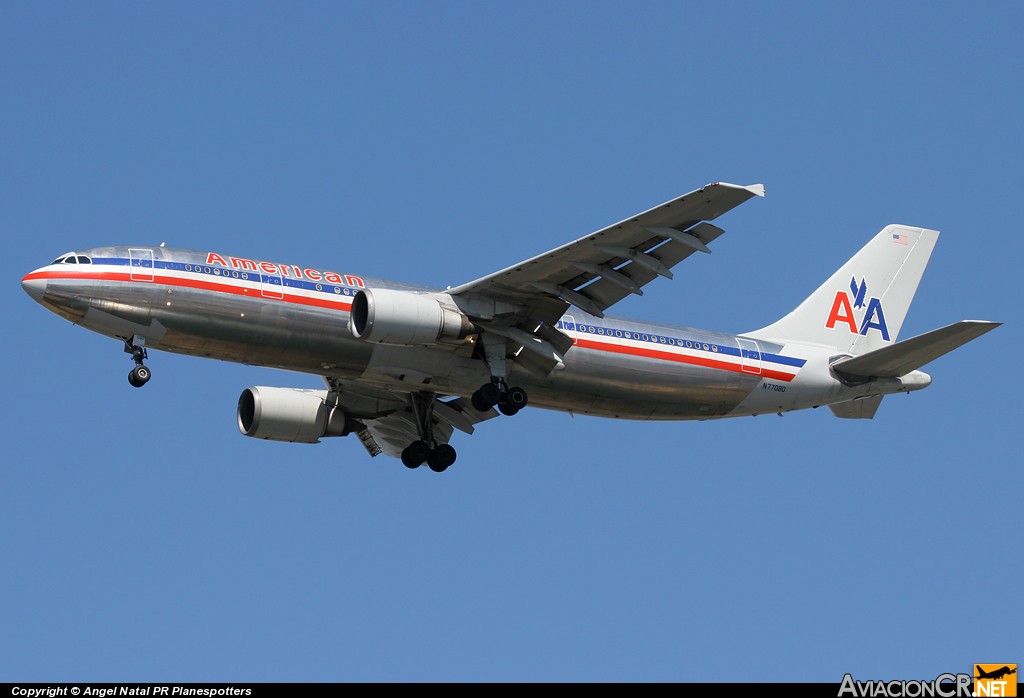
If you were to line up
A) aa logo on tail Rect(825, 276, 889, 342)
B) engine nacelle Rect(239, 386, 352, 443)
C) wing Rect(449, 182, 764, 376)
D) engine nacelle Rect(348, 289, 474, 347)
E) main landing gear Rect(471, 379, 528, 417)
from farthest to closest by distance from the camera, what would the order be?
aa logo on tail Rect(825, 276, 889, 342), engine nacelle Rect(239, 386, 352, 443), main landing gear Rect(471, 379, 528, 417), engine nacelle Rect(348, 289, 474, 347), wing Rect(449, 182, 764, 376)

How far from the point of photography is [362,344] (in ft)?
126

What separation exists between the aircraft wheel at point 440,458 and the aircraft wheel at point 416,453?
0.17 m

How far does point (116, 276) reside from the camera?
36.9 m

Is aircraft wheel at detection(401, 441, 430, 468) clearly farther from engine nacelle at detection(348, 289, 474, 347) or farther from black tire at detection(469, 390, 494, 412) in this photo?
engine nacelle at detection(348, 289, 474, 347)

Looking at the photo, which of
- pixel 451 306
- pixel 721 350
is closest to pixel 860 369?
pixel 721 350

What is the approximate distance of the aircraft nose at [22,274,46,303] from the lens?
36688 mm

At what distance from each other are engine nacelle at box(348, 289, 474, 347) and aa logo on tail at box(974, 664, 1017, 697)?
48.2 ft

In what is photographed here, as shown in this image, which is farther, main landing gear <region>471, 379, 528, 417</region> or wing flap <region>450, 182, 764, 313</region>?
main landing gear <region>471, 379, 528, 417</region>

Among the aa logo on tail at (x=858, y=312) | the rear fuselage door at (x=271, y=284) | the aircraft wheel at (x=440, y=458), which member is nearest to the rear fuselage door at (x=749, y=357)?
the aa logo on tail at (x=858, y=312)

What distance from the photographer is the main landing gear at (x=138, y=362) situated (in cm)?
3722

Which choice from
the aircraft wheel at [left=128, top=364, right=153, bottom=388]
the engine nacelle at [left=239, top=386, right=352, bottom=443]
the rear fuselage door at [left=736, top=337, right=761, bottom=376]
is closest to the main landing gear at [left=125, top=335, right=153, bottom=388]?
the aircraft wheel at [left=128, top=364, right=153, bottom=388]

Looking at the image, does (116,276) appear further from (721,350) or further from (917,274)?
(917,274)

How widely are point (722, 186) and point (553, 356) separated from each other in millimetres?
7278

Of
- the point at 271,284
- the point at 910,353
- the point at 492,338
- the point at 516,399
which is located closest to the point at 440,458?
the point at 516,399
